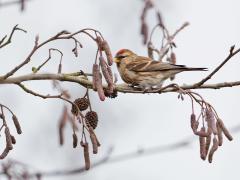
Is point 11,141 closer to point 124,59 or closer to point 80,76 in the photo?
point 80,76

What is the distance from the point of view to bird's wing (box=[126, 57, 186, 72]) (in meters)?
5.15

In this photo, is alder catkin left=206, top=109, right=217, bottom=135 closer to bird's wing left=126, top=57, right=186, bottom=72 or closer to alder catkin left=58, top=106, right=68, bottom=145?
alder catkin left=58, top=106, right=68, bottom=145


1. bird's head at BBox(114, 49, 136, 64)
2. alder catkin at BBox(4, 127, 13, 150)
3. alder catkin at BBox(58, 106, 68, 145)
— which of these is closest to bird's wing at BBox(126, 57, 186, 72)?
bird's head at BBox(114, 49, 136, 64)

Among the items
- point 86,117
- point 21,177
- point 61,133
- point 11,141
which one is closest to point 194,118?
point 86,117

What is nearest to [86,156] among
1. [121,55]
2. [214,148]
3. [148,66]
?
[214,148]

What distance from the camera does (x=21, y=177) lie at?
4.75 meters

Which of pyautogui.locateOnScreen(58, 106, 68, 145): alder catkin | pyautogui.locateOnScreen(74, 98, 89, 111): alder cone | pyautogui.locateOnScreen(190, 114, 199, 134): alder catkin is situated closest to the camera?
pyautogui.locateOnScreen(190, 114, 199, 134): alder catkin

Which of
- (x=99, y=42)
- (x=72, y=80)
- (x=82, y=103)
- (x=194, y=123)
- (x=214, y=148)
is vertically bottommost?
(x=214, y=148)

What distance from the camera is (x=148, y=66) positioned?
17.6 feet

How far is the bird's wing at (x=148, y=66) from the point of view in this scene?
5.15m

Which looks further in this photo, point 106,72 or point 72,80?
point 72,80

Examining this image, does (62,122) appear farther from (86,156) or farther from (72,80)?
(86,156)

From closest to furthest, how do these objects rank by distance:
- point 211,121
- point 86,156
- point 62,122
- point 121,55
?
point 211,121 < point 86,156 < point 62,122 < point 121,55

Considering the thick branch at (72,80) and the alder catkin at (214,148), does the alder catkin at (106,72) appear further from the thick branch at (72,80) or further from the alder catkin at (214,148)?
the alder catkin at (214,148)
